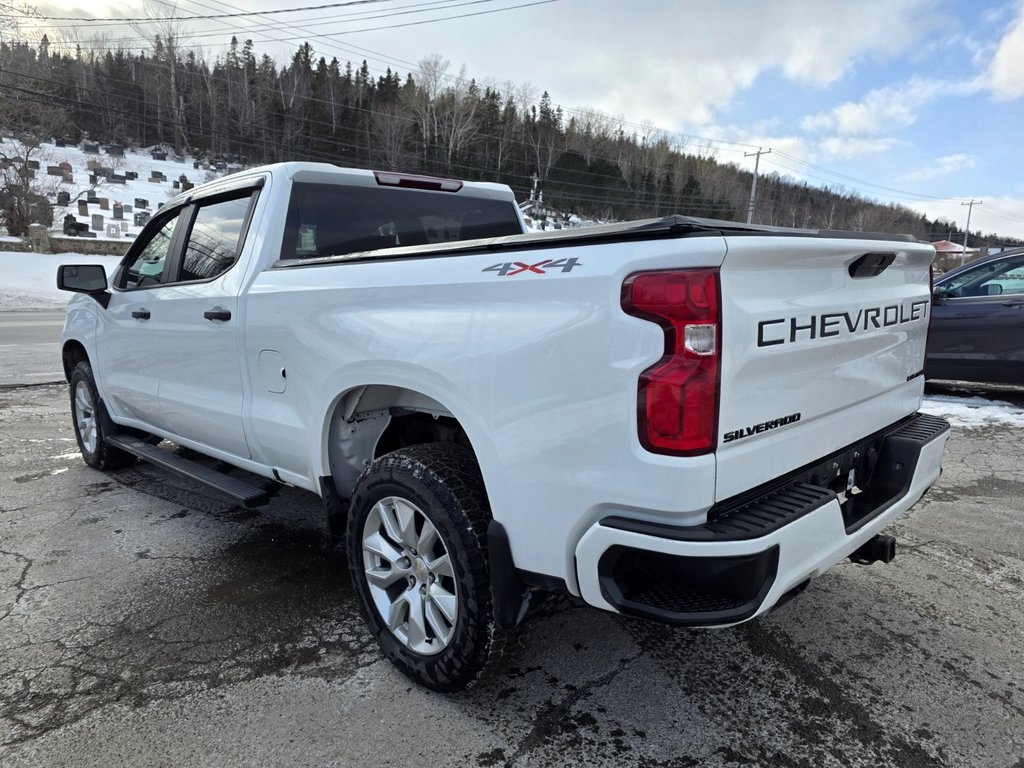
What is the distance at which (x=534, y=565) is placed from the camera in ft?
6.40

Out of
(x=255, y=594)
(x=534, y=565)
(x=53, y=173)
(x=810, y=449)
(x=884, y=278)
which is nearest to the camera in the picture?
(x=534, y=565)

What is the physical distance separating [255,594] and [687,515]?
7.43 feet

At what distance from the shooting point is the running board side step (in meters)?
3.20

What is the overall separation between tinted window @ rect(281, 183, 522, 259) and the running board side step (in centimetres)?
118

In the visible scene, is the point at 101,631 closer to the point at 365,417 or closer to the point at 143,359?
the point at 365,417

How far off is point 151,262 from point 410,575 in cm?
305

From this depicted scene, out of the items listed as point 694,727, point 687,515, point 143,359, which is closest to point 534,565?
point 687,515

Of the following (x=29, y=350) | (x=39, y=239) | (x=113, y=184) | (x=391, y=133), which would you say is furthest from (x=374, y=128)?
(x=29, y=350)

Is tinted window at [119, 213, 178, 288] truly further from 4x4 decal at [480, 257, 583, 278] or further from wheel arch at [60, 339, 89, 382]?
4x4 decal at [480, 257, 583, 278]

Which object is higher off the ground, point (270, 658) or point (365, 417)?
point (365, 417)

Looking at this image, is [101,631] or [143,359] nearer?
[101,631]

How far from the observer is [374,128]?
74.3 m

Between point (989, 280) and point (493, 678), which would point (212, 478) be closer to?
point (493, 678)

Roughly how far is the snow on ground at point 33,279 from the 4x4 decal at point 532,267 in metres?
21.9
